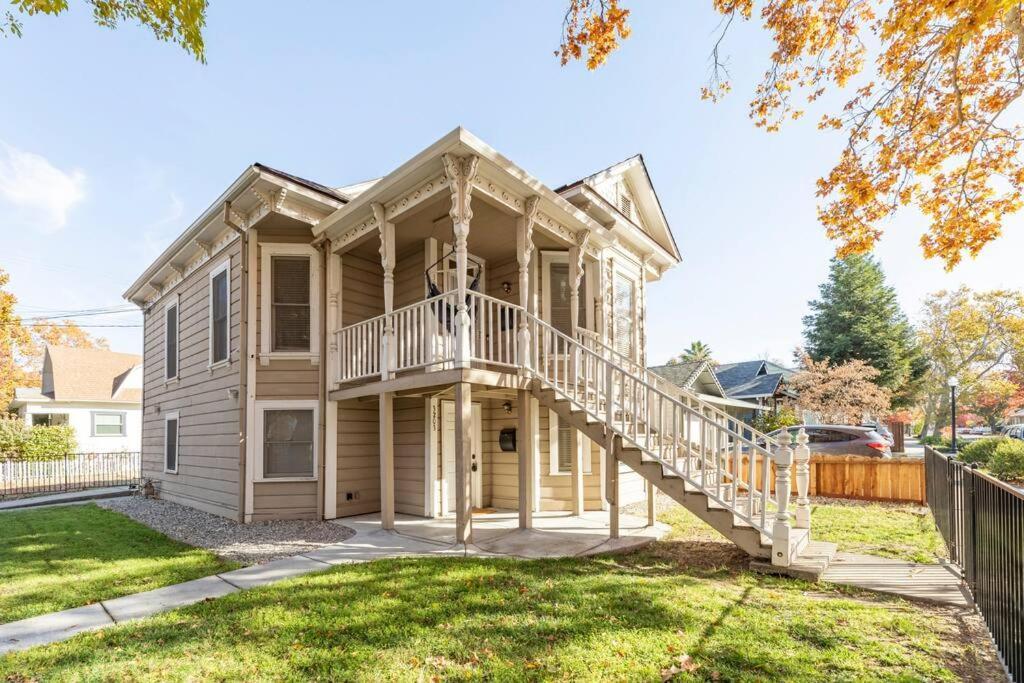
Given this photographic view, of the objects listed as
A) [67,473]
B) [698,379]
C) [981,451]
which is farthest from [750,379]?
[67,473]

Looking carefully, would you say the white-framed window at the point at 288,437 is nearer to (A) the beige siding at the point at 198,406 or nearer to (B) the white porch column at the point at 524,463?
(A) the beige siding at the point at 198,406

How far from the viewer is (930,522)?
26.9ft

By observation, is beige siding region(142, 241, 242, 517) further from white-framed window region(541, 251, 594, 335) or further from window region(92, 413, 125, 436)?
window region(92, 413, 125, 436)

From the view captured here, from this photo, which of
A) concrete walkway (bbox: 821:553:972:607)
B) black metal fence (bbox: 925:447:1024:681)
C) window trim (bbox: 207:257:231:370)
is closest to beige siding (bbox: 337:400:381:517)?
window trim (bbox: 207:257:231:370)

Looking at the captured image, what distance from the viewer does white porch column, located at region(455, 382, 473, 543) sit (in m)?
6.31

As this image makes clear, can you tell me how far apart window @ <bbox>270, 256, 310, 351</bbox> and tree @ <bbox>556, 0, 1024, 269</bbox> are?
558 cm

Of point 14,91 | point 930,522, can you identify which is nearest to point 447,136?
point 14,91

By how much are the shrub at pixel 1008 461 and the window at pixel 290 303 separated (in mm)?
14626

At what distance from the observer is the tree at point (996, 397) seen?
30.4m

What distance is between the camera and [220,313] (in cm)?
966

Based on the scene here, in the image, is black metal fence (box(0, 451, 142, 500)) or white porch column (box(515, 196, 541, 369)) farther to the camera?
black metal fence (box(0, 451, 142, 500))

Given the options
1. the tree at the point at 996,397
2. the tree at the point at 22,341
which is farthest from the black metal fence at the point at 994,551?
the tree at the point at 996,397

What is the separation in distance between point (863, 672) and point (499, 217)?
264 inches

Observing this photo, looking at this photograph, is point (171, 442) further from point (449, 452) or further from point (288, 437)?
point (449, 452)
